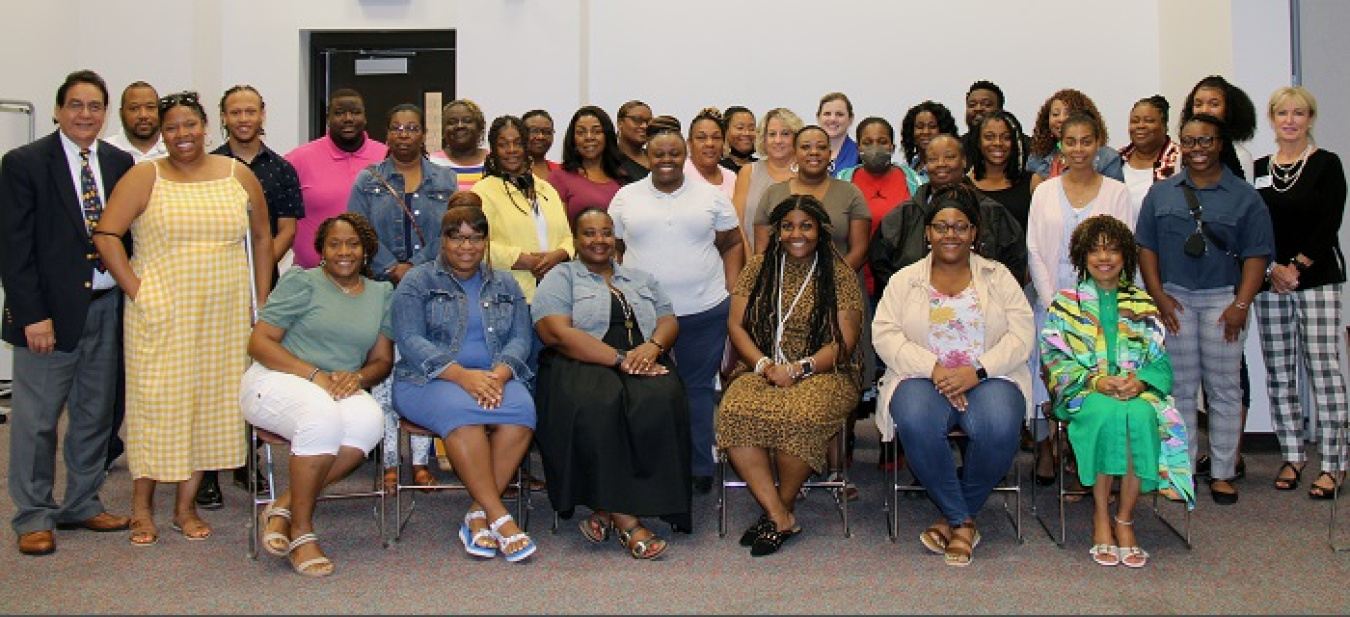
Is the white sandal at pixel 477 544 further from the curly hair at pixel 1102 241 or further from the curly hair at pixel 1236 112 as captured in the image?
the curly hair at pixel 1236 112

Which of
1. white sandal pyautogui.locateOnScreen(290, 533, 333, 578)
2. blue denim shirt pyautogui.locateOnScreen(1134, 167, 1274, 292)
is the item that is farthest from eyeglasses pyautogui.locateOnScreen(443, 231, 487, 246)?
blue denim shirt pyautogui.locateOnScreen(1134, 167, 1274, 292)

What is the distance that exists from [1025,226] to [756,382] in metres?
1.48

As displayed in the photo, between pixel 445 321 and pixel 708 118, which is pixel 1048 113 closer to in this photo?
pixel 708 118

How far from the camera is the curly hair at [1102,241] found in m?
4.41

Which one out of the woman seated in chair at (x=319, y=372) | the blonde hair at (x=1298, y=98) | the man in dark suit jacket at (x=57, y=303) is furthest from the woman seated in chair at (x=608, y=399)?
the blonde hair at (x=1298, y=98)

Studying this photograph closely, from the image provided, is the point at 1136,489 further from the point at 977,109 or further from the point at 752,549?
the point at 977,109

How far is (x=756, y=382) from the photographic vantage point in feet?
14.7

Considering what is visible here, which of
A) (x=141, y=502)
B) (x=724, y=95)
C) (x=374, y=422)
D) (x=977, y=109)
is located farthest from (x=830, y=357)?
(x=724, y=95)

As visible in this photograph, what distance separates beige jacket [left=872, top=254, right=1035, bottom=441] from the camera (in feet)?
14.4

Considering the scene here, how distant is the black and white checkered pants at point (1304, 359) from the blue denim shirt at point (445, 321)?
318 centimetres

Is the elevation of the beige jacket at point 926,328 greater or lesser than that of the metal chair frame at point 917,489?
greater

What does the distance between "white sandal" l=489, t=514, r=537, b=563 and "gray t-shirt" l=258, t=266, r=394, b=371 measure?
79cm

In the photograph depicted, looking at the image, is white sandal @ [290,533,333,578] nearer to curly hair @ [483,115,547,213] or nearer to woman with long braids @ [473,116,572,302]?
woman with long braids @ [473,116,572,302]

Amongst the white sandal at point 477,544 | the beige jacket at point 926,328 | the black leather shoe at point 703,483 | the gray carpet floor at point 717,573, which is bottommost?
the gray carpet floor at point 717,573
